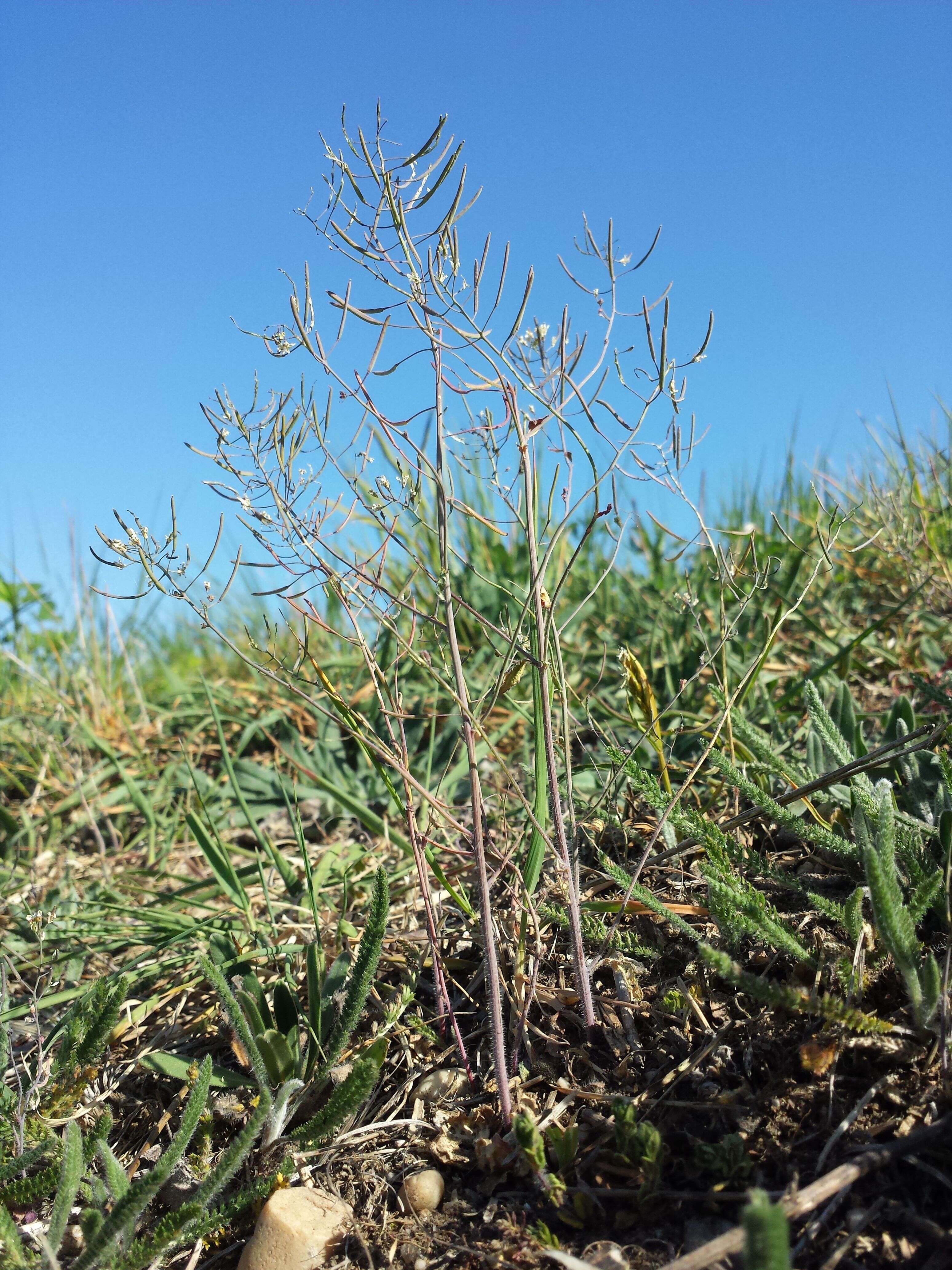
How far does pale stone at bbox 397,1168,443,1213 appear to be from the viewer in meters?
1.33

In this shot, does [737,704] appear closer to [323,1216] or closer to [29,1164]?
[323,1216]

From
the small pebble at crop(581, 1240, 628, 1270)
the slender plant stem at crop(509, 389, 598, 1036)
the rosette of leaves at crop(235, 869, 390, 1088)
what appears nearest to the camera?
the small pebble at crop(581, 1240, 628, 1270)

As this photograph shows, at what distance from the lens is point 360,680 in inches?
132

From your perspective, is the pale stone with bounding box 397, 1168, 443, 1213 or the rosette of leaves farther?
the rosette of leaves

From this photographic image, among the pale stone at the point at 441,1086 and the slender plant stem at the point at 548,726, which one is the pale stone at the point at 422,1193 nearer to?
the pale stone at the point at 441,1086

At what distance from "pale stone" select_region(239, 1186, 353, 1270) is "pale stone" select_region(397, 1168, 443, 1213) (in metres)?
0.10

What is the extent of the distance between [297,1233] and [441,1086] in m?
0.33

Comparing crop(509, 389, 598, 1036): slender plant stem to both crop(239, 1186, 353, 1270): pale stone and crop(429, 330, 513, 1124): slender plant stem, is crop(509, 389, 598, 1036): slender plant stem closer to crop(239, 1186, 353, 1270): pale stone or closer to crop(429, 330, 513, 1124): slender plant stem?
crop(429, 330, 513, 1124): slender plant stem

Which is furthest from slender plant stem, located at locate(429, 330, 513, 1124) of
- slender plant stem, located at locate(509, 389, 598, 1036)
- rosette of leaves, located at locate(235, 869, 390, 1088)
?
rosette of leaves, located at locate(235, 869, 390, 1088)

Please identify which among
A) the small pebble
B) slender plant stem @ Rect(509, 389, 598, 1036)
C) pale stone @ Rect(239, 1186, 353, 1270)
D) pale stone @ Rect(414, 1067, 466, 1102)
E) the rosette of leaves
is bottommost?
pale stone @ Rect(239, 1186, 353, 1270)

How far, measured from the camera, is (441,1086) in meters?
1.52

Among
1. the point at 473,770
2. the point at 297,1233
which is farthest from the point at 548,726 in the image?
the point at 297,1233

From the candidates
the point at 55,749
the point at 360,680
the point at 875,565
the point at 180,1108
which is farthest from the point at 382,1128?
the point at 875,565

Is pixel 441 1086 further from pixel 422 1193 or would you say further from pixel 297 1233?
pixel 297 1233
